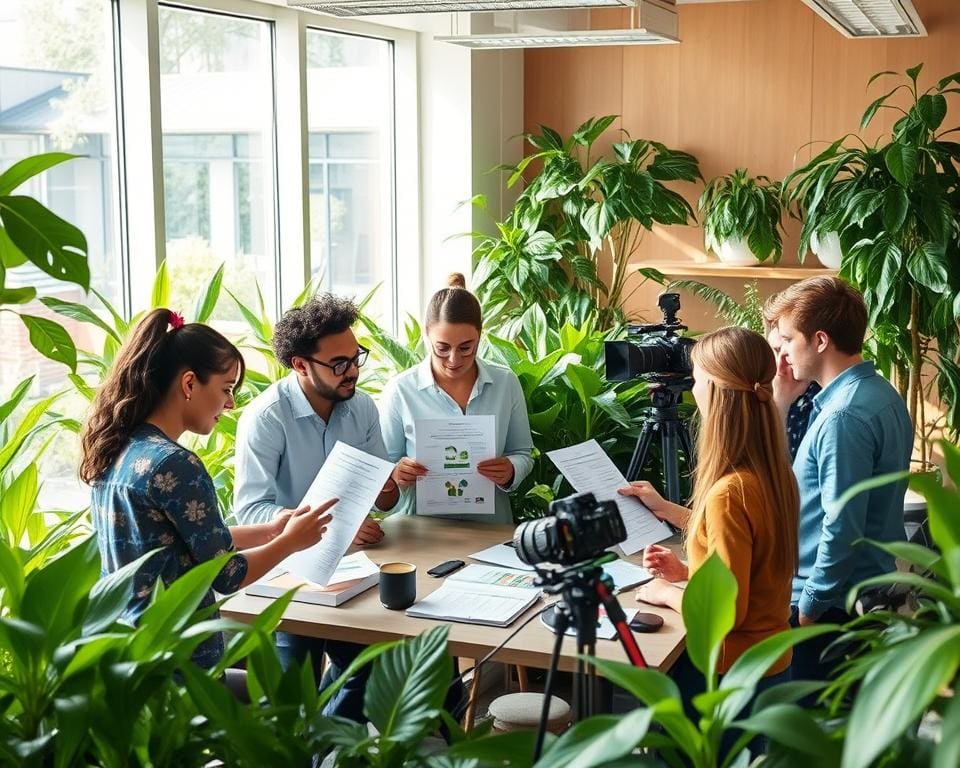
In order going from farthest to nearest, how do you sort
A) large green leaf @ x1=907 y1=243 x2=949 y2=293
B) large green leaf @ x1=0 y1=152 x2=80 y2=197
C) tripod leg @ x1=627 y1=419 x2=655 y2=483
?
large green leaf @ x1=907 y1=243 x2=949 y2=293
tripod leg @ x1=627 y1=419 x2=655 y2=483
large green leaf @ x1=0 y1=152 x2=80 y2=197

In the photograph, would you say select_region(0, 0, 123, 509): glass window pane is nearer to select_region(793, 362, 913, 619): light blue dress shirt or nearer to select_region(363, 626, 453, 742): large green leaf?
select_region(793, 362, 913, 619): light blue dress shirt

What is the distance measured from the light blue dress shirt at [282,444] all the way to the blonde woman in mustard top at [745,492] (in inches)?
42.8

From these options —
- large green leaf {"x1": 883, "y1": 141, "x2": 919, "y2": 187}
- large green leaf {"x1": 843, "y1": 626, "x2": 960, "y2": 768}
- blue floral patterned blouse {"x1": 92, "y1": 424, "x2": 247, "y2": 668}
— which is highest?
large green leaf {"x1": 883, "y1": 141, "x2": 919, "y2": 187}

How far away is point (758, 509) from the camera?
88.0 inches

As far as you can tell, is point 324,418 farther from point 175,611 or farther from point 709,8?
point 709,8

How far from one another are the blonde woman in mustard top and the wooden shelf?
270cm

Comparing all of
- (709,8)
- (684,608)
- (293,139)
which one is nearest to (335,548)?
(684,608)

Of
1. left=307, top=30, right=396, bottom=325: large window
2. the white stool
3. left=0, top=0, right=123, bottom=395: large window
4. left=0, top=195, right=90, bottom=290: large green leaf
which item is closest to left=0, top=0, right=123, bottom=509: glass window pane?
left=0, top=0, right=123, bottom=395: large window

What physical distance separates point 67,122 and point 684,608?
9.87 feet

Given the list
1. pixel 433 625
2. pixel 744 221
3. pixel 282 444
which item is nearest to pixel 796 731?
pixel 433 625

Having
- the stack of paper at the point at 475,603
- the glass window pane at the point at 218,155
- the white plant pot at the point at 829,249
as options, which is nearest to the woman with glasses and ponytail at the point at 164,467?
the stack of paper at the point at 475,603

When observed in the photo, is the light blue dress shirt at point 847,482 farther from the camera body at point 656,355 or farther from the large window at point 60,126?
the large window at point 60,126

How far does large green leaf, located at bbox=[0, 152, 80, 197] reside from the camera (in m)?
1.48

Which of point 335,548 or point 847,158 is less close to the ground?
point 847,158
